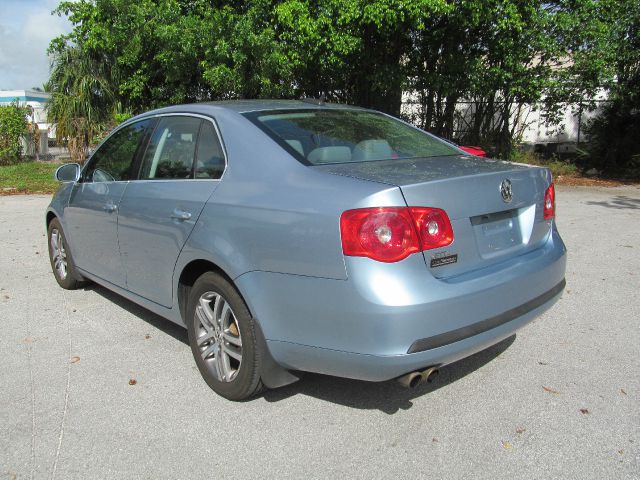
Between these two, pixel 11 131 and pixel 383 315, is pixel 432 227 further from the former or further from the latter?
pixel 11 131

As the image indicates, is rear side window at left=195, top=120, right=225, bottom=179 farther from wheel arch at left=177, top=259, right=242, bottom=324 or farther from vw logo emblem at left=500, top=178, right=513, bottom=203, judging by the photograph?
vw logo emblem at left=500, top=178, right=513, bottom=203

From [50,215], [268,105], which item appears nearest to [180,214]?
[268,105]

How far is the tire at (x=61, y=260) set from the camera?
5.35 meters

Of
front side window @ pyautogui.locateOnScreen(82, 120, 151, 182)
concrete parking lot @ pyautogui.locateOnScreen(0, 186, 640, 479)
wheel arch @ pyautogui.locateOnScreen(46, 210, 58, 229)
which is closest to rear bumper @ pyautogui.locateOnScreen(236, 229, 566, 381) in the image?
concrete parking lot @ pyautogui.locateOnScreen(0, 186, 640, 479)

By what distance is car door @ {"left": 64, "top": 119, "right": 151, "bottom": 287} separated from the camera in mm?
4273

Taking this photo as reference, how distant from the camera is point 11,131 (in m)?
17.4

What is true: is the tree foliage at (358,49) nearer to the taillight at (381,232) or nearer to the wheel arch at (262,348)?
the wheel arch at (262,348)

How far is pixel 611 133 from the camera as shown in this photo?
50.3 feet

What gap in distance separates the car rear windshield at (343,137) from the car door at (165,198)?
1.32 feet

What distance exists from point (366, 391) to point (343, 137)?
1.52 meters

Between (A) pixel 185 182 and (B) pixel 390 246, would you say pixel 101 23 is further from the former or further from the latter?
(B) pixel 390 246

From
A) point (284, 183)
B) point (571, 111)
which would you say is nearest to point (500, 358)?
point (284, 183)

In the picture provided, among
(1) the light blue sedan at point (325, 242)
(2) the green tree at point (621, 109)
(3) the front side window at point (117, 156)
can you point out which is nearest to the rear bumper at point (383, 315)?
(1) the light blue sedan at point (325, 242)

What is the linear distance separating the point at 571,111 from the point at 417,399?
14692 millimetres
